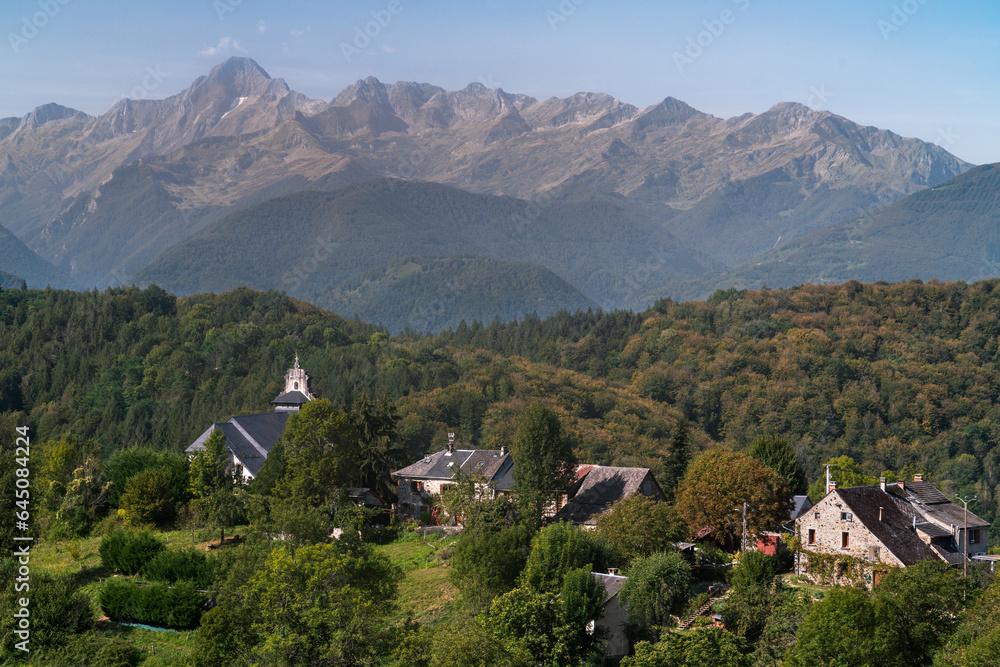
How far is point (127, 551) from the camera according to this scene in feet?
159

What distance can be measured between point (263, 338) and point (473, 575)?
111m

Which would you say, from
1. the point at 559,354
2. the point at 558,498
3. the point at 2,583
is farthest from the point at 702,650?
the point at 559,354

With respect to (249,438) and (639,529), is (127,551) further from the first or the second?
(639,529)

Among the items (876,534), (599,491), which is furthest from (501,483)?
(876,534)

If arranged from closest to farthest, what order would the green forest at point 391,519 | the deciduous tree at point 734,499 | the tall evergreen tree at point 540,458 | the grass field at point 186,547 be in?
1. the green forest at point 391,519
2. the grass field at point 186,547
3. the deciduous tree at point 734,499
4. the tall evergreen tree at point 540,458

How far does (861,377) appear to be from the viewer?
150625 millimetres

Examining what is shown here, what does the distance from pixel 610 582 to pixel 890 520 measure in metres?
13.5

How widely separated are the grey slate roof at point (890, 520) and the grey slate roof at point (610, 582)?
36.2 ft

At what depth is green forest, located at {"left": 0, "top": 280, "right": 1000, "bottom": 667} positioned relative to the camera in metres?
33.9

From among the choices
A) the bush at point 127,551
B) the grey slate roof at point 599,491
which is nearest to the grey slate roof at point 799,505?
the grey slate roof at point 599,491

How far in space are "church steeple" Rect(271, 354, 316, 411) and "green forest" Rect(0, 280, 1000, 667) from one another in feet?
31.4

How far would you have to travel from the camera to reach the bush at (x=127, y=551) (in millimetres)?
48156

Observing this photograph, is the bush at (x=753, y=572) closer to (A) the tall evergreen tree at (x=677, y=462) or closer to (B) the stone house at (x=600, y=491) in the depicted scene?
(B) the stone house at (x=600, y=491)

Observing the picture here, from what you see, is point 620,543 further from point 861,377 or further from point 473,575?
point 861,377
